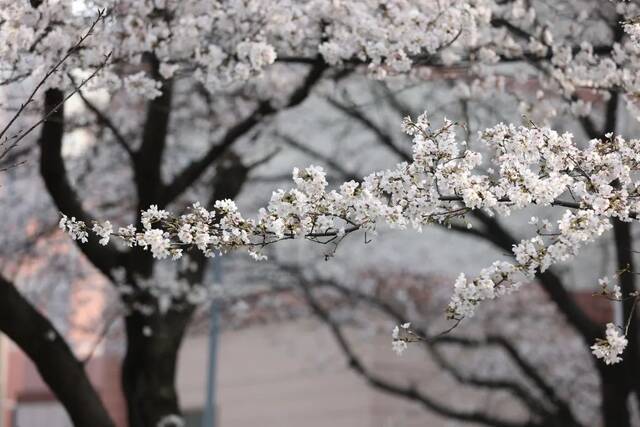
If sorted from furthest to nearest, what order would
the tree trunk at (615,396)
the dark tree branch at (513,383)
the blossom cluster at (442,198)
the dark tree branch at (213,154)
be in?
the dark tree branch at (513,383) → the tree trunk at (615,396) → the dark tree branch at (213,154) → the blossom cluster at (442,198)

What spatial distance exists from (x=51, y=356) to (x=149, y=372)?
1.52m

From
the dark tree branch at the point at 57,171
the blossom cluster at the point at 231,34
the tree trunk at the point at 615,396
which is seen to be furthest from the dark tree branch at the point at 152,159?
the tree trunk at the point at 615,396

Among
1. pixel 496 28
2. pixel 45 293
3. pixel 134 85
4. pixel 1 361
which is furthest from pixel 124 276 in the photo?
pixel 1 361

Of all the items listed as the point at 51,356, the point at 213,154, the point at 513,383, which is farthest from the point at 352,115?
the point at 51,356

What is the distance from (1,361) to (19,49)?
2127cm

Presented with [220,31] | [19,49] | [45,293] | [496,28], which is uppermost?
[45,293]

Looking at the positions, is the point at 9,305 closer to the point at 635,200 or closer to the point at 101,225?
the point at 101,225

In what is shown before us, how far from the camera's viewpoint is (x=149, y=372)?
417 inches

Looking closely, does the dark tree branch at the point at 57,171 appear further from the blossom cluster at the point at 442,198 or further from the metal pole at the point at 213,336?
the metal pole at the point at 213,336

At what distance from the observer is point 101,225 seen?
219 inches

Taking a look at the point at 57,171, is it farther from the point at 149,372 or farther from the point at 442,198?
the point at 442,198

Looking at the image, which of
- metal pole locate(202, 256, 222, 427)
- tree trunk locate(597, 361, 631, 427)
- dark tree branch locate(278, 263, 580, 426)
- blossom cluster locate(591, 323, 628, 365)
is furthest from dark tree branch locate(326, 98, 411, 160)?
blossom cluster locate(591, 323, 628, 365)

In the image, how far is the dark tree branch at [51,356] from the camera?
29.5 feet

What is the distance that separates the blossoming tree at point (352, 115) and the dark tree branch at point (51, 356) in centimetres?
79
